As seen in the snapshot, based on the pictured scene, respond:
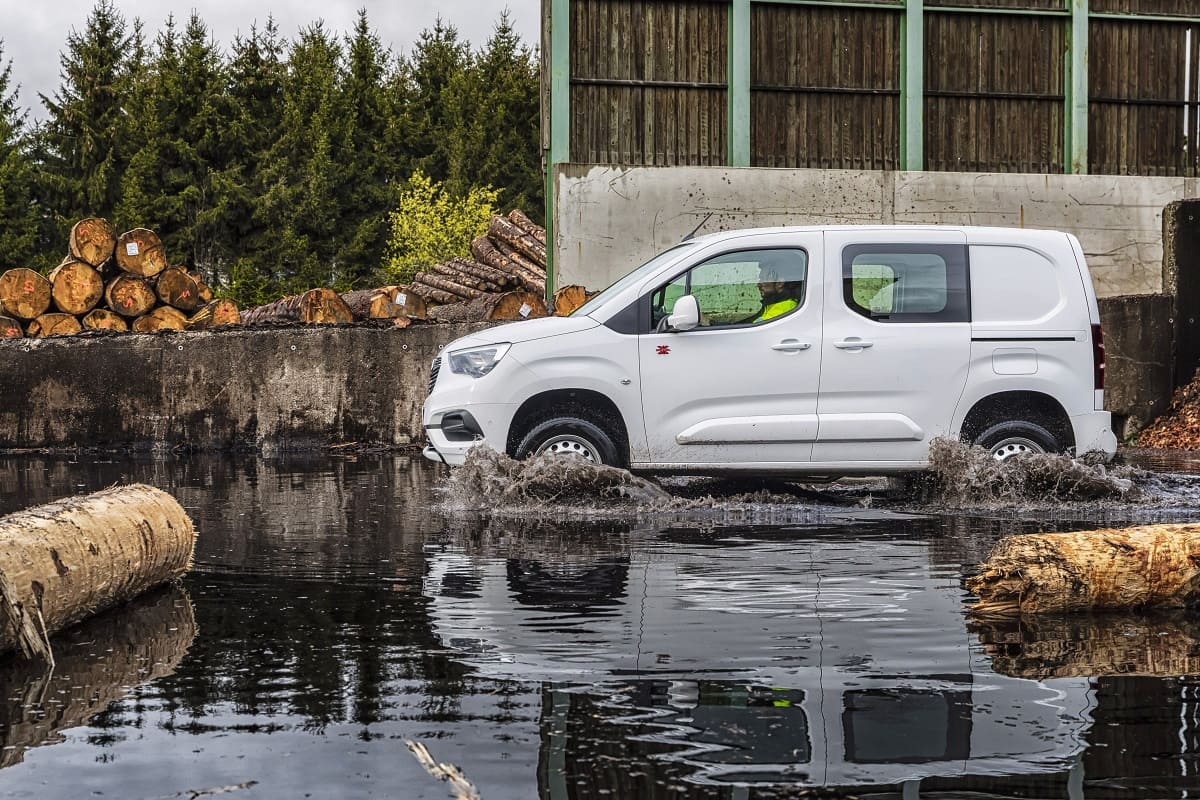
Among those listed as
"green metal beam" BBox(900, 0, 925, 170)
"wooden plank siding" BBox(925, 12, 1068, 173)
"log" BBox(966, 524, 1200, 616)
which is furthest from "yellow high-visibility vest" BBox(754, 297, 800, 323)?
"wooden plank siding" BBox(925, 12, 1068, 173)

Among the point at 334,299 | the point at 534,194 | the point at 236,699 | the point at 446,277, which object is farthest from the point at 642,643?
the point at 534,194

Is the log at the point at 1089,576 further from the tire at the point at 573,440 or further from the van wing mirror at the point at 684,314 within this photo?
the tire at the point at 573,440

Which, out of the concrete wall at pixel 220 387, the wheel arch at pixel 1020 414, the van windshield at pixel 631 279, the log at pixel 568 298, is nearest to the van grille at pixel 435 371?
the van windshield at pixel 631 279

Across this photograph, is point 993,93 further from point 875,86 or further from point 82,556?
point 82,556

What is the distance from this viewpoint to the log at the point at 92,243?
20578 mm

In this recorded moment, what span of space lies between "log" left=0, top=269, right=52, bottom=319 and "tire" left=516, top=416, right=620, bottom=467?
12098 mm

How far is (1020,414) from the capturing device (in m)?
10.6

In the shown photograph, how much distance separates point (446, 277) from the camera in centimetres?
2634

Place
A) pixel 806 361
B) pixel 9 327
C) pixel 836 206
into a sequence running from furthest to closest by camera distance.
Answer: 1. pixel 836 206
2. pixel 9 327
3. pixel 806 361

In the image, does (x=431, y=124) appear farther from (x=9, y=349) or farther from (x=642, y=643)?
(x=642, y=643)

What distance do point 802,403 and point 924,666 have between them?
5491mm

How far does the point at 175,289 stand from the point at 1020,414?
13.5 m

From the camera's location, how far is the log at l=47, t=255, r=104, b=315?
20.5m

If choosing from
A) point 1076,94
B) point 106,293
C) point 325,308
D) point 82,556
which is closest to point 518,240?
point 325,308
